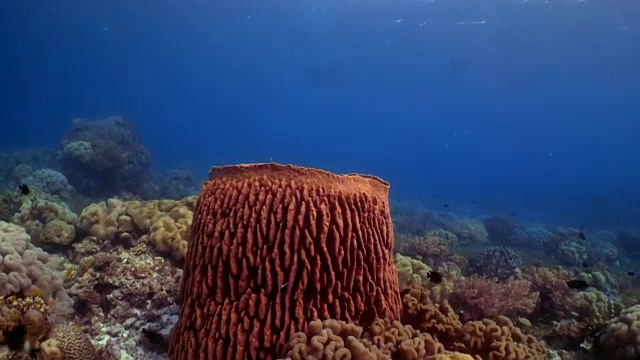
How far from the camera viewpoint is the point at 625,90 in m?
69.6

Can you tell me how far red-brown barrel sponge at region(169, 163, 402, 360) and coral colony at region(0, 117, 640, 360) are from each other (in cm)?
1

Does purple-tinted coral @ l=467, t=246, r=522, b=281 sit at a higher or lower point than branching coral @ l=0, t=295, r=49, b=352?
higher

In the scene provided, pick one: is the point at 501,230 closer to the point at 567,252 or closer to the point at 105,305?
the point at 567,252

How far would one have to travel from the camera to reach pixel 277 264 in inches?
129

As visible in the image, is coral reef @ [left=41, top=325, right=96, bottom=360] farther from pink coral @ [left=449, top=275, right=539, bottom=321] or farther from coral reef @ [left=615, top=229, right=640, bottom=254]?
coral reef @ [left=615, top=229, right=640, bottom=254]

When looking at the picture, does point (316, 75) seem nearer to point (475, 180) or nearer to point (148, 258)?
point (475, 180)

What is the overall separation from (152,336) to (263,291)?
1.78m

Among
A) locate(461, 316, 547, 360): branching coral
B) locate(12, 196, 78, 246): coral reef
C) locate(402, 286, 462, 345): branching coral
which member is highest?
locate(12, 196, 78, 246): coral reef

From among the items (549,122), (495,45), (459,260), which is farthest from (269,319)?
(549,122)

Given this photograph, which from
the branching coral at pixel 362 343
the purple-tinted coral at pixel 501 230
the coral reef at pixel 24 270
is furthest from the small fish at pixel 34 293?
the purple-tinted coral at pixel 501 230

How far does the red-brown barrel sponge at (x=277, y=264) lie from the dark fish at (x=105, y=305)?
68.1 inches

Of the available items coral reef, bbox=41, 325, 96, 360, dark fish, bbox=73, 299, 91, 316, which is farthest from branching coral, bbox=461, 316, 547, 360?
dark fish, bbox=73, 299, 91, 316

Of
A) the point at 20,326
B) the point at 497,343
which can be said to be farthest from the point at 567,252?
the point at 20,326

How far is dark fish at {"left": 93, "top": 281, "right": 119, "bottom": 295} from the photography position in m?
5.21
